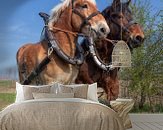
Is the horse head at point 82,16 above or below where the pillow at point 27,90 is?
above

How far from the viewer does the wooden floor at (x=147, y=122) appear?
5371 mm

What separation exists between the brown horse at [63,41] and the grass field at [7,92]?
33.2 inches

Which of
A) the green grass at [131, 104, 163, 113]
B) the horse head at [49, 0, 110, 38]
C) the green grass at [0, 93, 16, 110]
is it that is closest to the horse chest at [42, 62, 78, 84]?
the horse head at [49, 0, 110, 38]

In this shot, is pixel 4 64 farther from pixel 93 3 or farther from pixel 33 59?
pixel 93 3

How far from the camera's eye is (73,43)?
165 inches

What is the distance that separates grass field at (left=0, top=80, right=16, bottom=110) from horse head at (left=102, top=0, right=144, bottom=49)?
143 centimetres

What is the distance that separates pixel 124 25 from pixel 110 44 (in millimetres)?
336

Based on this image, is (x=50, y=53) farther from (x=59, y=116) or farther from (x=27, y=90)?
(x=59, y=116)

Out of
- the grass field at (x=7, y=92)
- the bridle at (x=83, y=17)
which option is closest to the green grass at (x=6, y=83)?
the grass field at (x=7, y=92)

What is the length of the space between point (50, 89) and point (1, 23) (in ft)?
3.86

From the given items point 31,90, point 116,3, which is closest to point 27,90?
point 31,90

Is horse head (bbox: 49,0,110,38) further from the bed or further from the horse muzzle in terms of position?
the bed

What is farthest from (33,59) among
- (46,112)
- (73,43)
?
(46,112)

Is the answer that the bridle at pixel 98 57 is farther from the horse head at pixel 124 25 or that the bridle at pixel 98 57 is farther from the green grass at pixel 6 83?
the green grass at pixel 6 83
